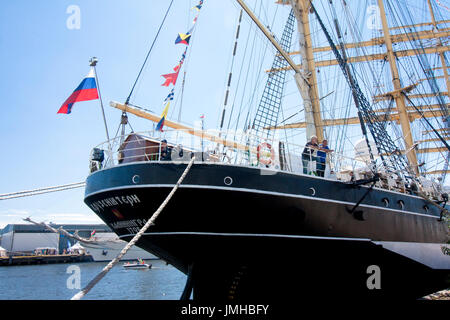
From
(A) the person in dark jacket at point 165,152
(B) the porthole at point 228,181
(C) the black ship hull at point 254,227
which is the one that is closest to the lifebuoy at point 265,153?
(C) the black ship hull at point 254,227

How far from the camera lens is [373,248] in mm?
10234

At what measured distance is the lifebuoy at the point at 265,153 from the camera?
902cm

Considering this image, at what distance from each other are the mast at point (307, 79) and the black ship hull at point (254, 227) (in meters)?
5.56

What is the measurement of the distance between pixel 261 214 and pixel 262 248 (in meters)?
0.96

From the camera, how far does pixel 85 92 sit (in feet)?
31.4

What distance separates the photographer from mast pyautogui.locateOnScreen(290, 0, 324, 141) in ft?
50.1

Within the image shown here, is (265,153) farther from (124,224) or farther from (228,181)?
(124,224)

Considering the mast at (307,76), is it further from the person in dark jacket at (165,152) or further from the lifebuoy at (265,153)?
the person in dark jacket at (165,152)

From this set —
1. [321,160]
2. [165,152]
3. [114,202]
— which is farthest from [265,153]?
[114,202]

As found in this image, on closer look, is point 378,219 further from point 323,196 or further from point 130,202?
point 130,202

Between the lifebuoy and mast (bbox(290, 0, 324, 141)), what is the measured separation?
6.20m

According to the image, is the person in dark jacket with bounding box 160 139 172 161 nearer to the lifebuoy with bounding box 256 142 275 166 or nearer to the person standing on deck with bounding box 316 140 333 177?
the lifebuoy with bounding box 256 142 275 166

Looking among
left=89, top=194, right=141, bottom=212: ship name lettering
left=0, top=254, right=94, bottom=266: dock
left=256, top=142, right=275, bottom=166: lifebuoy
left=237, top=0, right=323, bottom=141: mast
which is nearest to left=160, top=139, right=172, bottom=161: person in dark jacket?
left=89, top=194, right=141, bottom=212: ship name lettering
